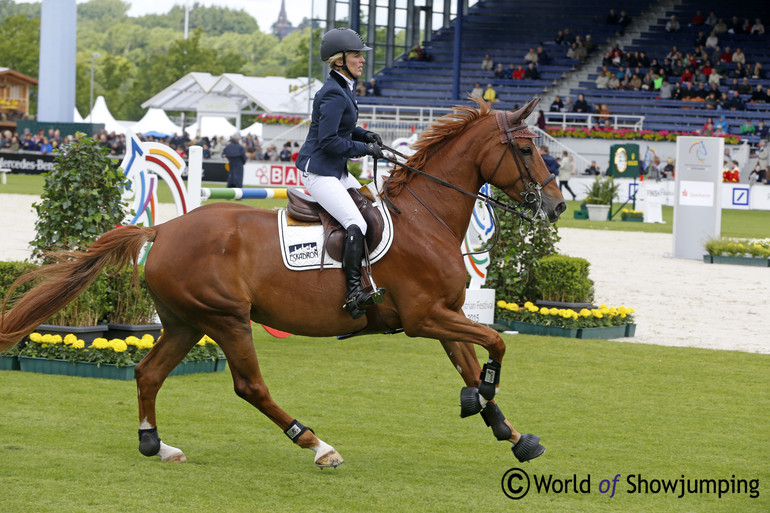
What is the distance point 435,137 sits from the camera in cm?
687

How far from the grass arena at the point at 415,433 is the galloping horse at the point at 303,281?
374mm

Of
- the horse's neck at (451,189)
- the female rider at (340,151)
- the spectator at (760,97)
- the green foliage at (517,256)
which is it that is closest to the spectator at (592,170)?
the spectator at (760,97)

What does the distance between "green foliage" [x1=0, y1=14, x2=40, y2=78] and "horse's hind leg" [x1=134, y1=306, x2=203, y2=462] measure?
266ft

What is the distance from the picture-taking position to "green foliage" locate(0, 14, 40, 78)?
3206 inches

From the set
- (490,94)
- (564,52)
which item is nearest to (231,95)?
(564,52)

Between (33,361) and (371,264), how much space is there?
13.1 ft

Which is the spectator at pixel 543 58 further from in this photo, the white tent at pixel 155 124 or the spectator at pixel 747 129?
the white tent at pixel 155 124

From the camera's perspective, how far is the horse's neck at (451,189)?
264 inches

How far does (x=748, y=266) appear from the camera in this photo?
62.6 feet

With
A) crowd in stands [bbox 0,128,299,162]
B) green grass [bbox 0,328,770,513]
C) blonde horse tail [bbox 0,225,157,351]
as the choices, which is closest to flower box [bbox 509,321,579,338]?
green grass [bbox 0,328,770,513]

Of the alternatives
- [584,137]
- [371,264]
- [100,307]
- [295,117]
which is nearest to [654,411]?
[371,264]

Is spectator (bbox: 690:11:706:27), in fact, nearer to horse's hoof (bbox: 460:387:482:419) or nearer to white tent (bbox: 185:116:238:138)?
white tent (bbox: 185:116:238:138)

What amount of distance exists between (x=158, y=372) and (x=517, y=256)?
653 cm

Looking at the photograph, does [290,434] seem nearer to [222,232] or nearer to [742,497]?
[222,232]
